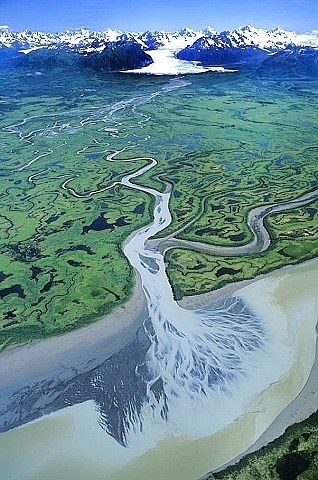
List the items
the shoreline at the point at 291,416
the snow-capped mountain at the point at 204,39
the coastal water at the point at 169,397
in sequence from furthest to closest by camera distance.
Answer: the snow-capped mountain at the point at 204,39 → the coastal water at the point at 169,397 → the shoreline at the point at 291,416

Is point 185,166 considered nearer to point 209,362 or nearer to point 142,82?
point 209,362

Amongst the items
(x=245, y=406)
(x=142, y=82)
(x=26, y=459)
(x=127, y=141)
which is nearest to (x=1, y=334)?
(x=26, y=459)

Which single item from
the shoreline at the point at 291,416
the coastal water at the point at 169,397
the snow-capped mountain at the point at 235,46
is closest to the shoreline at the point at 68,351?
the coastal water at the point at 169,397

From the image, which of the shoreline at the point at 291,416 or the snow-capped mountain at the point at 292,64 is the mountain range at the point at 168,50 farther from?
the shoreline at the point at 291,416

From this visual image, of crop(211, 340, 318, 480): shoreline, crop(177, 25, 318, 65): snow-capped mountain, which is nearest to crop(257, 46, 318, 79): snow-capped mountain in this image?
crop(177, 25, 318, 65): snow-capped mountain

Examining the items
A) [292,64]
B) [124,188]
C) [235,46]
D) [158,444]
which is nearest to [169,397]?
[158,444]
